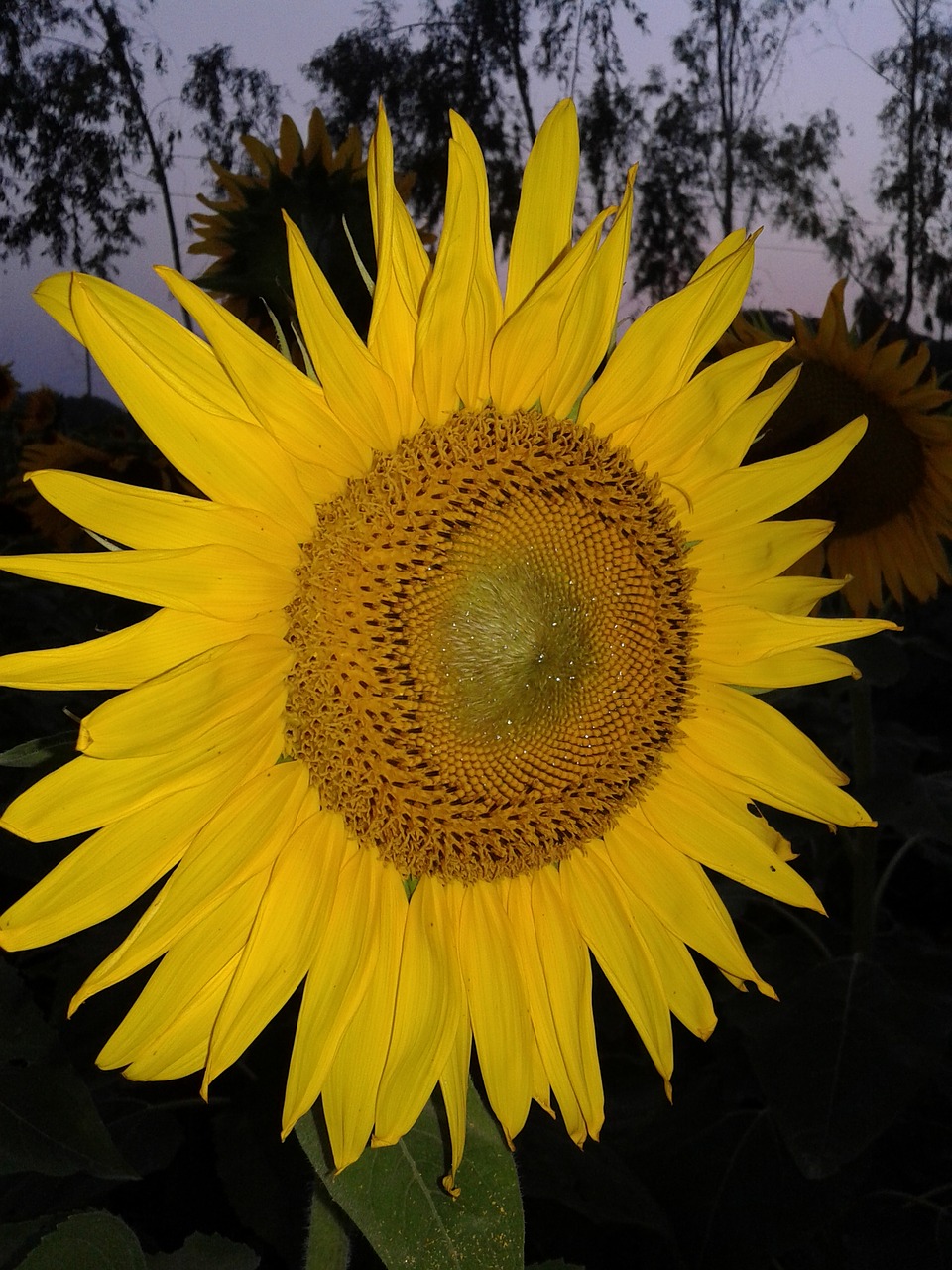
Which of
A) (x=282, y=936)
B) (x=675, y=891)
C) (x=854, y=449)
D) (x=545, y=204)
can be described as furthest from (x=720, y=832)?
(x=854, y=449)

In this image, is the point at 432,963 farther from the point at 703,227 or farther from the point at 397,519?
the point at 703,227

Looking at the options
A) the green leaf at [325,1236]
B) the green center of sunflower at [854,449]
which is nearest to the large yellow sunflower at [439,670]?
the green leaf at [325,1236]

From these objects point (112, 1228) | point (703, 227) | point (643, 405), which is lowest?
point (112, 1228)

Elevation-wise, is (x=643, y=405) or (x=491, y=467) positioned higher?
(x=643, y=405)

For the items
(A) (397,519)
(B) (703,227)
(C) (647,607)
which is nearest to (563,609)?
(C) (647,607)

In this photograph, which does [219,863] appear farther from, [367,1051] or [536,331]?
[536,331]

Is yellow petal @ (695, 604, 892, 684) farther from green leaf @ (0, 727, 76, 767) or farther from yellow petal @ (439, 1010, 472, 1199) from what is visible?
green leaf @ (0, 727, 76, 767)
